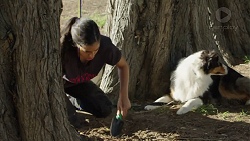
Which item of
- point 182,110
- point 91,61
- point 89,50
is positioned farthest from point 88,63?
point 182,110

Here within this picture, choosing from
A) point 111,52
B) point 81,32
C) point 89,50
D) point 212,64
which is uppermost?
Answer: point 81,32

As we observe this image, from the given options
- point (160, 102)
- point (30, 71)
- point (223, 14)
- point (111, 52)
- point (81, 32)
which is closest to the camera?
point (30, 71)

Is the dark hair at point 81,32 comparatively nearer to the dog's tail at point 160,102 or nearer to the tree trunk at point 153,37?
the tree trunk at point 153,37

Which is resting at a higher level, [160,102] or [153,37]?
[153,37]

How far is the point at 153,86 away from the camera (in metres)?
6.62

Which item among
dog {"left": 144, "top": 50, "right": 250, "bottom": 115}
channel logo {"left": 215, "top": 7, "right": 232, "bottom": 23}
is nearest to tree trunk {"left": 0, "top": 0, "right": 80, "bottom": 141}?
dog {"left": 144, "top": 50, "right": 250, "bottom": 115}

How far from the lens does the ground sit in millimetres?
5012

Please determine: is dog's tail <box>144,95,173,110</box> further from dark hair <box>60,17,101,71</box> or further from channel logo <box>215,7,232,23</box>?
channel logo <box>215,7,232,23</box>

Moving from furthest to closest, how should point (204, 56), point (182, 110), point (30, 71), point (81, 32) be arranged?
1. point (204, 56)
2. point (182, 110)
3. point (81, 32)
4. point (30, 71)

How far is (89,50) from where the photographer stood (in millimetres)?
4293

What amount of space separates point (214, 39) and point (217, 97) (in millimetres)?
1887

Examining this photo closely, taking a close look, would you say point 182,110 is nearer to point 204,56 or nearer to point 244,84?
point 204,56

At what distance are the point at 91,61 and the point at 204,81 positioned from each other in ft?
7.89

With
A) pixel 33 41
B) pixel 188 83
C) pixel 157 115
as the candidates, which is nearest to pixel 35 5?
pixel 33 41
